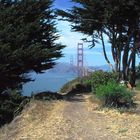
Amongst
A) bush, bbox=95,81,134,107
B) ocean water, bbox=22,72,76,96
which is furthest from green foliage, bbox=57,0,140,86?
bush, bbox=95,81,134,107

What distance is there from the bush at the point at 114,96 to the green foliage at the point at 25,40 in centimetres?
735

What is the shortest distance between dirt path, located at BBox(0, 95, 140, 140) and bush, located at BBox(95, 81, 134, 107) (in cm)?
58

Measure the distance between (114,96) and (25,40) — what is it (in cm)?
879

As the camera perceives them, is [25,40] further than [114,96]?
Yes

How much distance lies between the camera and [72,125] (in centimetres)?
1484

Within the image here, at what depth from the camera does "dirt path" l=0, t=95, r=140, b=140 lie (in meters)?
13.4

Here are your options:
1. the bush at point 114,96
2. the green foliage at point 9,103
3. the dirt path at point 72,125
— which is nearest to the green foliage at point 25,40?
the green foliage at point 9,103

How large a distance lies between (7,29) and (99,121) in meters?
10.6

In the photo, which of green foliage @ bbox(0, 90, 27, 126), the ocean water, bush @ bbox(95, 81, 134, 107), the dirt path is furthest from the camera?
the ocean water

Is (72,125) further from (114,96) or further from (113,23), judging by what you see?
(113,23)

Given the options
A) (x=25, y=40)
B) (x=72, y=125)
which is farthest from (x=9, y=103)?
(x=72, y=125)

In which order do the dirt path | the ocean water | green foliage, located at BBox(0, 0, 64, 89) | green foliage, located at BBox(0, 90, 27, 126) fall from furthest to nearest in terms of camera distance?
1. the ocean water
2. green foliage, located at BBox(0, 0, 64, 89)
3. green foliage, located at BBox(0, 90, 27, 126)
4. the dirt path

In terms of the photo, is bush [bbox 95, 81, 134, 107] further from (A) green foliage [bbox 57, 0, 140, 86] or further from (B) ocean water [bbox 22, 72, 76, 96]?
(A) green foliage [bbox 57, 0, 140, 86]

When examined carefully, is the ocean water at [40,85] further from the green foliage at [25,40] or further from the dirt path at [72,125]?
the dirt path at [72,125]
